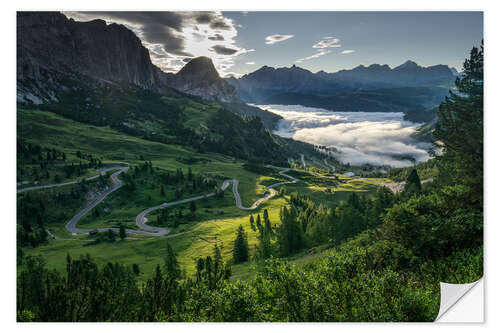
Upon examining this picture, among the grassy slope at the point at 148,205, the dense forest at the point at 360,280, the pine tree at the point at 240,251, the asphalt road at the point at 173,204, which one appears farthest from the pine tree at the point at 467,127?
the asphalt road at the point at 173,204

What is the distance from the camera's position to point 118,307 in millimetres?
A: 19625

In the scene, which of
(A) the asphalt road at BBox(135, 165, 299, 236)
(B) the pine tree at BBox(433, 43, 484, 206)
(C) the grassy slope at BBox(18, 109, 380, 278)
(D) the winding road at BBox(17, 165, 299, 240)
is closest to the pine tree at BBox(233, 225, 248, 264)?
(C) the grassy slope at BBox(18, 109, 380, 278)

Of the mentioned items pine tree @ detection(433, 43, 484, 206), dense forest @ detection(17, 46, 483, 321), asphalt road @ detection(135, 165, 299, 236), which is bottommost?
asphalt road @ detection(135, 165, 299, 236)

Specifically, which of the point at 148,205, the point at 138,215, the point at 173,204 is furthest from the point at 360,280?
the point at 148,205

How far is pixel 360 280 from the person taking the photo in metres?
16.4

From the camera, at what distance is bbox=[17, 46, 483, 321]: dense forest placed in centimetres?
1645

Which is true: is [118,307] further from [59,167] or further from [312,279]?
[59,167]

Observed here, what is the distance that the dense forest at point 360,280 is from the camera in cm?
1645

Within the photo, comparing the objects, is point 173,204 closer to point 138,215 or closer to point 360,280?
point 138,215

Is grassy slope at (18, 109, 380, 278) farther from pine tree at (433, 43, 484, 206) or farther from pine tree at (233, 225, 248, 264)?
pine tree at (433, 43, 484, 206)

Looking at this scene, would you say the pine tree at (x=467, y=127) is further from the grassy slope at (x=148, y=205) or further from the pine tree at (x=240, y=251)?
the pine tree at (x=240, y=251)

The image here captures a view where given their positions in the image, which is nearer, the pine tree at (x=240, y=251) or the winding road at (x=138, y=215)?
the pine tree at (x=240, y=251)
